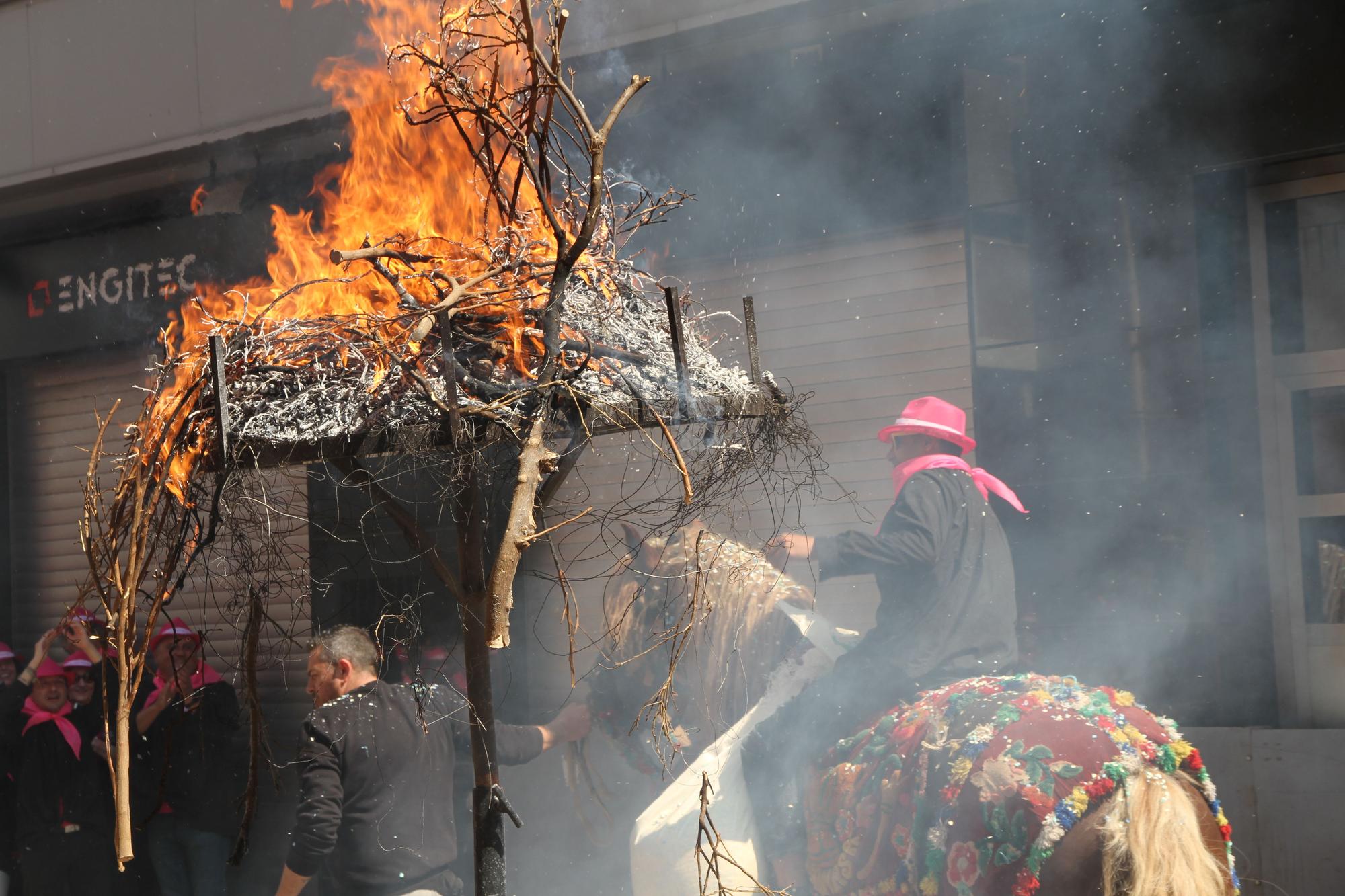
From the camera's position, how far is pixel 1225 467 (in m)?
5.64

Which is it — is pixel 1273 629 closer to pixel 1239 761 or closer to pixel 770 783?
pixel 1239 761

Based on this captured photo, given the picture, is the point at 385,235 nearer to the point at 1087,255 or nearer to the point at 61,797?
the point at 1087,255

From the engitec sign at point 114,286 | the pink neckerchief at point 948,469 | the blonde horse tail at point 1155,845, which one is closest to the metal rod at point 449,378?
the blonde horse tail at point 1155,845

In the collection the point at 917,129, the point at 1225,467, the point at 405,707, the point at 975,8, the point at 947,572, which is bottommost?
the point at 405,707

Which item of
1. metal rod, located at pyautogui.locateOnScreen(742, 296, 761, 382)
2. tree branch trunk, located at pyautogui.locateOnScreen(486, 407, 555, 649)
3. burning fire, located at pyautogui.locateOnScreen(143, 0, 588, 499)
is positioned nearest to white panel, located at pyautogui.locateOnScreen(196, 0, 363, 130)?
burning fire, located at pyautogui.locateOnScreen(143, 0, 588, 499)

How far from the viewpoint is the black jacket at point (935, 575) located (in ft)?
15.6

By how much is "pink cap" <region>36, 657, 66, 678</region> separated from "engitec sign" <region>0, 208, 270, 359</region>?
2.97 metres

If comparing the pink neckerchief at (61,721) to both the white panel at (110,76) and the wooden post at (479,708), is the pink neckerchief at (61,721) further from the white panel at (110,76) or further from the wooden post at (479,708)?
the white panel at (110,76)

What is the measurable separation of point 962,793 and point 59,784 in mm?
4838

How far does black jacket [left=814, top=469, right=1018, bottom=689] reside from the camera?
4.75 m

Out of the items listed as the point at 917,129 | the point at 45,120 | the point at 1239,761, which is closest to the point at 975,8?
the point at 917,129

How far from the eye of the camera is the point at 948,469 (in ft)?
16.0

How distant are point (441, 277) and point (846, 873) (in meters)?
2.73

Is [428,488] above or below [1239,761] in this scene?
above
